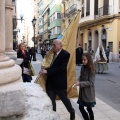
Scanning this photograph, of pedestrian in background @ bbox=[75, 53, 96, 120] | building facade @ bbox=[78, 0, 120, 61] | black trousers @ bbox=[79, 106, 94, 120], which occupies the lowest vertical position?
black trousers @ bbox=[79, 106, 94, 120]

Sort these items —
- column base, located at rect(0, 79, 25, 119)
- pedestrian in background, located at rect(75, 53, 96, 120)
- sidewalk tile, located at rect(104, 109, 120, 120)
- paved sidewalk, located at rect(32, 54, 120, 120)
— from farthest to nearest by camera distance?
sidewalk tile, located at rect(104, 109, 120, 120), paved sidewalk, located at rect(32, 54, 120, 120), pedestrian in background, located at rect(75, 53, 96, 120), column base, located at rect(0, 79, 25, 119)

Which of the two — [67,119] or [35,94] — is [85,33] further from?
[35,94]

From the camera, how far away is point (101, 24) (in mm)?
28906

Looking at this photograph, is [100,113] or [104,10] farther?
[104,10]

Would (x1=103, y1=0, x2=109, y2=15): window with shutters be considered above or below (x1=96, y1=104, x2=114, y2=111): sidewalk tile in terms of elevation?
above

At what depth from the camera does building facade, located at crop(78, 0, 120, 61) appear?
25938mm

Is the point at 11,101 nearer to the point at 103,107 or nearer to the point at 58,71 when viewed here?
the point at 58,71

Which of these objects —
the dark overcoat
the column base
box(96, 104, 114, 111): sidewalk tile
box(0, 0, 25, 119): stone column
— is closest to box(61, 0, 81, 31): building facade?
box(96, 104, 114, 111): sidewalk tile

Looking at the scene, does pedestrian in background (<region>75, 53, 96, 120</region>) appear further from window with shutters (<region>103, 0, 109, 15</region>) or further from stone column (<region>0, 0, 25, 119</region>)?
window with shutters (<region>103, 0, 109, 15</region>)

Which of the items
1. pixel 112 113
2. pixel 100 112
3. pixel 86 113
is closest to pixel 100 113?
pixel 100 112

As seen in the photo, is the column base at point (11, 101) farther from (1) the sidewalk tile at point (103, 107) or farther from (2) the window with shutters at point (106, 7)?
(2) the window with shutters at point (106, 7)

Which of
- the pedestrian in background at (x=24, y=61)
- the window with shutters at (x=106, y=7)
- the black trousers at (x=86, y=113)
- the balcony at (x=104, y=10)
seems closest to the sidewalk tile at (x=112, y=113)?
the black trousers at (x=86, y=113)

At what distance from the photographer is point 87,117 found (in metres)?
4.88

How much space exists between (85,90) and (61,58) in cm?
69
